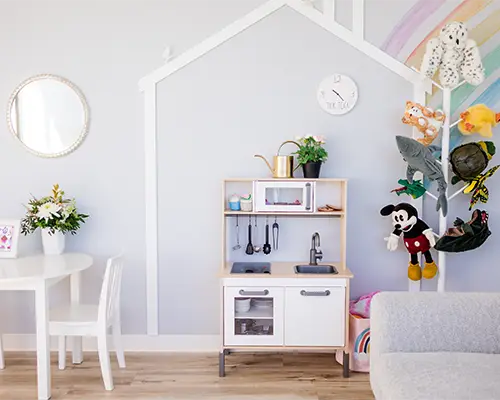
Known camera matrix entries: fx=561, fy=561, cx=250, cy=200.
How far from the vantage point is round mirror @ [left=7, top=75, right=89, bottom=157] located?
137 inches

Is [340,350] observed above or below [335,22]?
below

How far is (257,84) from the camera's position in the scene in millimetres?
3480

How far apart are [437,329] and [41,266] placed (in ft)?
6.70

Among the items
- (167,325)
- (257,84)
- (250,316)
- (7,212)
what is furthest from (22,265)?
(257,84)

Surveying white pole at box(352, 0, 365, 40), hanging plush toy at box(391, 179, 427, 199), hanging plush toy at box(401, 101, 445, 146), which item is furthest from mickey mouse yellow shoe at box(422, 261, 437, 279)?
white pole at box(352, 0, 365, 40)

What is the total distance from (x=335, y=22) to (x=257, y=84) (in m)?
0.61

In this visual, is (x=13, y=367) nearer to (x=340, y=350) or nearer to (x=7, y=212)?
(x=7, y=212)

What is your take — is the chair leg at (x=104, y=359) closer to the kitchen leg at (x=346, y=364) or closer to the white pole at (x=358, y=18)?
the kitchen leg at (x=346, y=364)

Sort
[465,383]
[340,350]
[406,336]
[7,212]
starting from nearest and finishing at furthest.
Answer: [465,383], [406,336], [340,350], [7,212]

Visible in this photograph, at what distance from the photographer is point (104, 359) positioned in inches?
117

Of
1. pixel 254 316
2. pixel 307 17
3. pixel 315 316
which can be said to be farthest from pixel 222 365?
pixel 307 17

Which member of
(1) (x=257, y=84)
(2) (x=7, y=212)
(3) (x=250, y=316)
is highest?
(1) (x=257, y=84)

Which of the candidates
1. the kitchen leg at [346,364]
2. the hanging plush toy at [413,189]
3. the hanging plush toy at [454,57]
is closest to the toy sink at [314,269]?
the kitchen leg at [346,364]

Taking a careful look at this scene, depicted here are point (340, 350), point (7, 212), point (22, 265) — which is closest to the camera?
point (22, 265)
